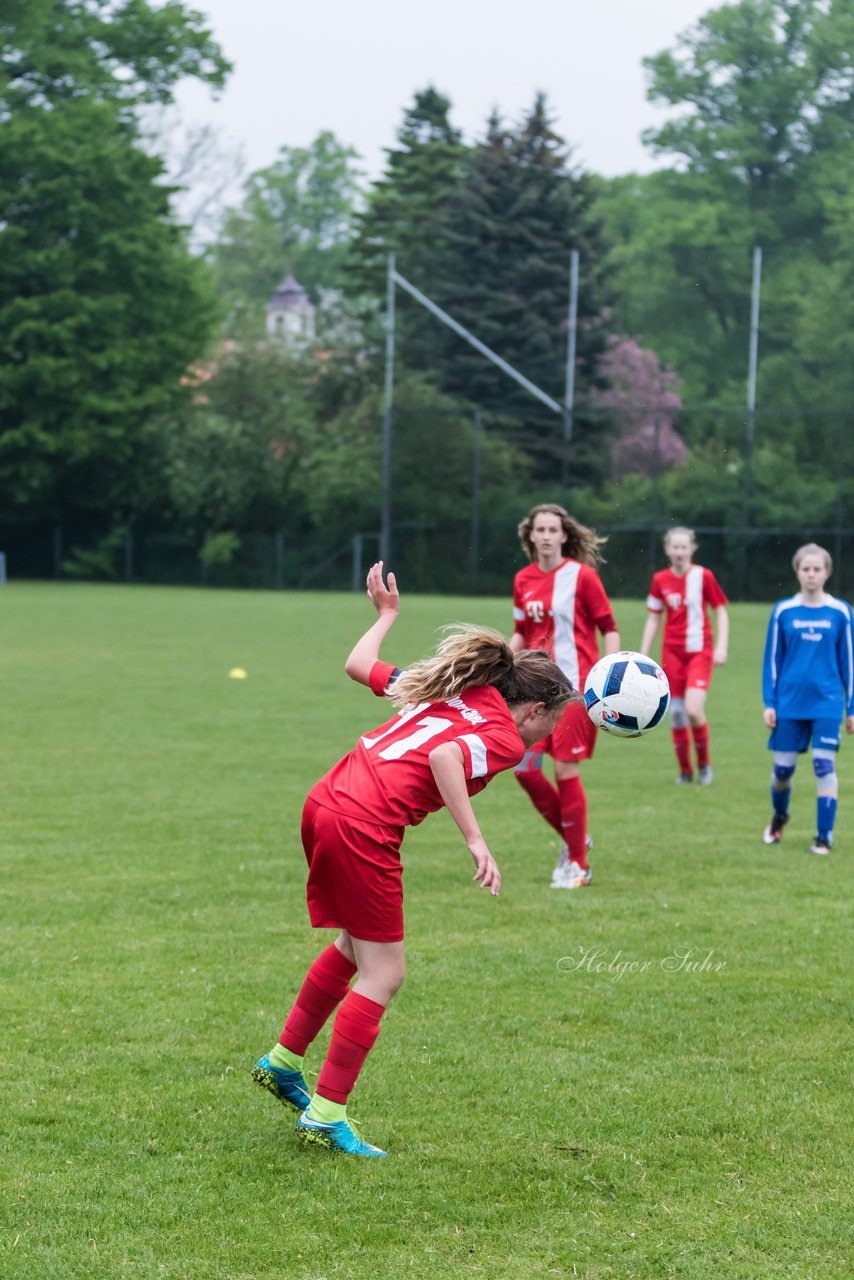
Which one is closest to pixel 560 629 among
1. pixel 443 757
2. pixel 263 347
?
pixel 443 757

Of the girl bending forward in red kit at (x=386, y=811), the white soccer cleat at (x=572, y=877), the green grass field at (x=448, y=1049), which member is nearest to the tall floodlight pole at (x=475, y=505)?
the green grass field at (x=448, y=1049)

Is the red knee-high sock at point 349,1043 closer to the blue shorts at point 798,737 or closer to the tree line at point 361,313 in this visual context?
the blue shorts at point 798,737

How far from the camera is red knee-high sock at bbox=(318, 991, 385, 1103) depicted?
4250 mm

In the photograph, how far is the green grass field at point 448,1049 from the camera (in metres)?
3.71

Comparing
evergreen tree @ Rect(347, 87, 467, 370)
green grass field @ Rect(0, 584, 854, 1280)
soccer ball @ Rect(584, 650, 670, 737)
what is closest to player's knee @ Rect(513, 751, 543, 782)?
green grass field @ Rect(0, 584, 854, 1280)

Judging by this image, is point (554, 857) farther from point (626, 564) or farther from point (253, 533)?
point (253, 533)

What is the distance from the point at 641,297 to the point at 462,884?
1786 inches

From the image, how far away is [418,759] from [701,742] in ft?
24.4

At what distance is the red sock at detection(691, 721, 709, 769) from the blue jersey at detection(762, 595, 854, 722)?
96.6 inches

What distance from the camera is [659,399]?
48219mm

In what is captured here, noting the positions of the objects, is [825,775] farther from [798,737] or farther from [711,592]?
[711,592]

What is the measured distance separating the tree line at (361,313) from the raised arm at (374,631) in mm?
34969

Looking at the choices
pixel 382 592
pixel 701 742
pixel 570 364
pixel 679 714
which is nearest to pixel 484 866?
pixel 382 592

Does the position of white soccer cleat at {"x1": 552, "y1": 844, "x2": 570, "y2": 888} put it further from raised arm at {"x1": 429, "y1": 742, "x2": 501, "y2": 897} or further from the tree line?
the tree line
